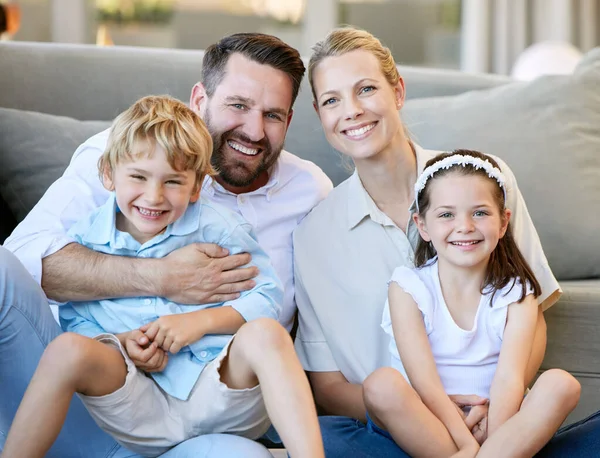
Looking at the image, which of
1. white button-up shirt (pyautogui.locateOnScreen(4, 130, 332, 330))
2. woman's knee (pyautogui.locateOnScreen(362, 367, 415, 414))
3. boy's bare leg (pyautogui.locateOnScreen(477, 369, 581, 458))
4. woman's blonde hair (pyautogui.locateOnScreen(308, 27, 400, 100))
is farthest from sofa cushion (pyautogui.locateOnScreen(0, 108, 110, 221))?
boy's bare leg (pyautogui.locateOnScreen(477, 369, 581, 458))

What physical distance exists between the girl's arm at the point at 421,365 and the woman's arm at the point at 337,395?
196 millimetres

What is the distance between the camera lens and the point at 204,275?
5.28 feet

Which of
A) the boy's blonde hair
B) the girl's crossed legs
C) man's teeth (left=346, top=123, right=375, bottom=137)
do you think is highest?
the boy's blonde hair

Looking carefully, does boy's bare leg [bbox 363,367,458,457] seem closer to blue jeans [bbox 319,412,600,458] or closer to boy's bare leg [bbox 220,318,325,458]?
blue jeans [bbox 319,412,600,458]

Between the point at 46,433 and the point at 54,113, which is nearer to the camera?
the point at 46,433

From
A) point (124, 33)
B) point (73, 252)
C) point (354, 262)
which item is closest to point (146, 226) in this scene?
point (73, 252)

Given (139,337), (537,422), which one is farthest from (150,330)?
(537,422)

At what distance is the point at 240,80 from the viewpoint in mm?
1910

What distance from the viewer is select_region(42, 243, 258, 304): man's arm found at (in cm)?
160

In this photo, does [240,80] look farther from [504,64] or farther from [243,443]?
[504,64]

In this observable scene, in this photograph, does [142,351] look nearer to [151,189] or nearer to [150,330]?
[150,330]

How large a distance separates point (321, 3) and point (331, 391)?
351cm

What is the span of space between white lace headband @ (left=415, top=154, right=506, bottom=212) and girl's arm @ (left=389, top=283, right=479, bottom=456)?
23cm

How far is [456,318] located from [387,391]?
0.89 feet
